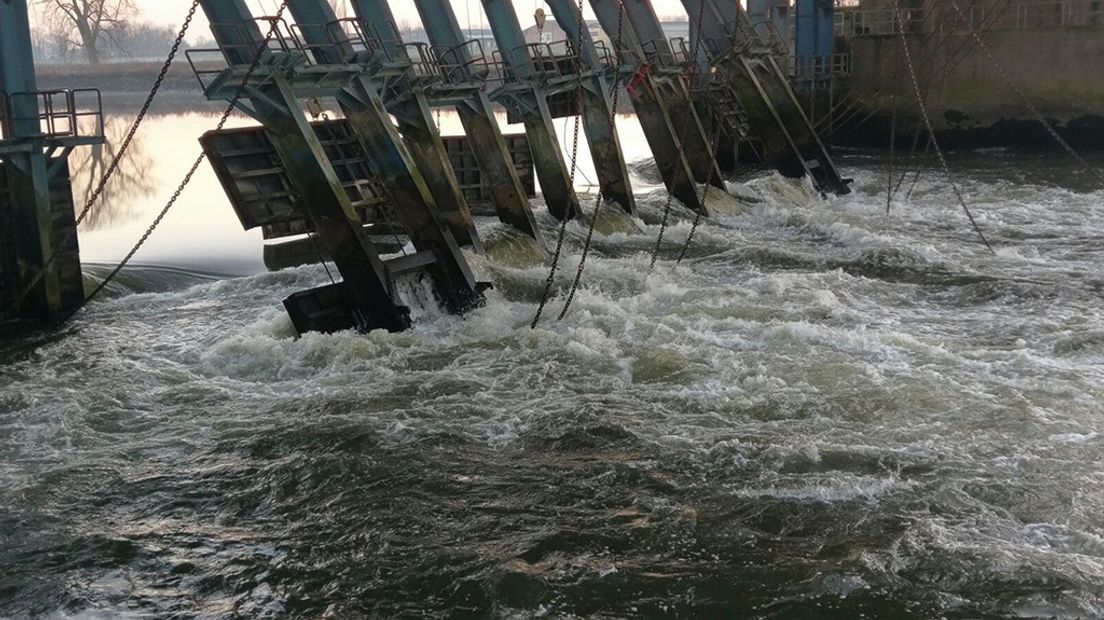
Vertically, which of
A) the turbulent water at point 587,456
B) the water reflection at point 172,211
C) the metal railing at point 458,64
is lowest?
the turbulent water at point 587,456

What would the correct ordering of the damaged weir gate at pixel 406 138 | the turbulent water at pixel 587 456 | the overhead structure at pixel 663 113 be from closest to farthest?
the turbulent water at pixel 587 456, the damaged weir gate at pixel 406 138, the overhead structure at pixel 663 113

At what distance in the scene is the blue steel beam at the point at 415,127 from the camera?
15.7 m

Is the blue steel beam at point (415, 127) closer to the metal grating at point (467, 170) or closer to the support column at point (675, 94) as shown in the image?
the metal grating at point (467, 170)

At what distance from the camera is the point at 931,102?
33.7 m

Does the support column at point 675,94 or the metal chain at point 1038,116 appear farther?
the support column at point 675,94

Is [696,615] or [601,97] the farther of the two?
[601,97]

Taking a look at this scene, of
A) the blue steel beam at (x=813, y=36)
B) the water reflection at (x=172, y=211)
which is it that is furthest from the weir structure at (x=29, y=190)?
the blue steel beam at (x=813, y=36)

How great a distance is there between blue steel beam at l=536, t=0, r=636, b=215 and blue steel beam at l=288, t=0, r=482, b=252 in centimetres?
489

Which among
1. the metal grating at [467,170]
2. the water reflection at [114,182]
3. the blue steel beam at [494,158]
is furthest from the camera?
the water reflection at [114,182]

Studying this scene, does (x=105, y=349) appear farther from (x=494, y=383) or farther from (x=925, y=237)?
(x=925, y=237)

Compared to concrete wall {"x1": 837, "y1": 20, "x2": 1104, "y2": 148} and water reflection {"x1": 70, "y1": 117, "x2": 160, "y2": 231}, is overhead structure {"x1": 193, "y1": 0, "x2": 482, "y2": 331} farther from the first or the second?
concrete wall {"x1": 837, "y1": 20, "x2": 1104, "y2": 148}

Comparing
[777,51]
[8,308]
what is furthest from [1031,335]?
[777,51]

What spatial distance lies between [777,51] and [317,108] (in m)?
14.9

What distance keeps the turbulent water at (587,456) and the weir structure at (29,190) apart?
807 millimetres
